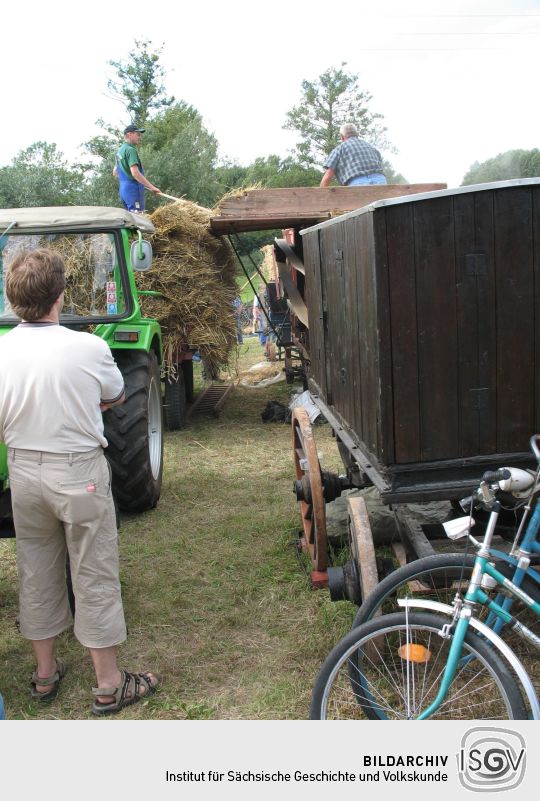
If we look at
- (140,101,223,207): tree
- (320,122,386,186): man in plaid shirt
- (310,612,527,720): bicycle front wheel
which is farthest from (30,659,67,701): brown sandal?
(140,101,223,207): tree

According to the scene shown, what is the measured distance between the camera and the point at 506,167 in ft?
86.3

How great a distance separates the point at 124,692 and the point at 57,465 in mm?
1053

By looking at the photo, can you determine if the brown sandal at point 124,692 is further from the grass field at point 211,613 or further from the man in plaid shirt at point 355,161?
the man in plaid shirt at point 355,161

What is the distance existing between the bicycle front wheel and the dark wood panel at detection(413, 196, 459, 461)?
75 cm

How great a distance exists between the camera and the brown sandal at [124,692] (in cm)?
309

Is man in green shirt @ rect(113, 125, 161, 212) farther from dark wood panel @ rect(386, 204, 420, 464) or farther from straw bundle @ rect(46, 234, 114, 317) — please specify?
dark wood panel @ rect(386, 204, 420, 464)

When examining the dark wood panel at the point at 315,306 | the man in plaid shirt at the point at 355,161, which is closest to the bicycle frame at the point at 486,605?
the dark wood panel at the point at 315,306

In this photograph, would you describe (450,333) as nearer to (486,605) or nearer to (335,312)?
(486,605)

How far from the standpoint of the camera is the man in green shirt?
30.5 ft

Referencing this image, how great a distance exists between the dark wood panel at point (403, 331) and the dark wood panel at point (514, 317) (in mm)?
334

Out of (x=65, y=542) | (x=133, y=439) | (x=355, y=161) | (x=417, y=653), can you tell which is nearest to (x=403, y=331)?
(x=417, y=653)

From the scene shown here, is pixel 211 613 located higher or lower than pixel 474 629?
lower

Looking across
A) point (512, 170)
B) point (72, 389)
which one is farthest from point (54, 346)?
point (512, 170)
